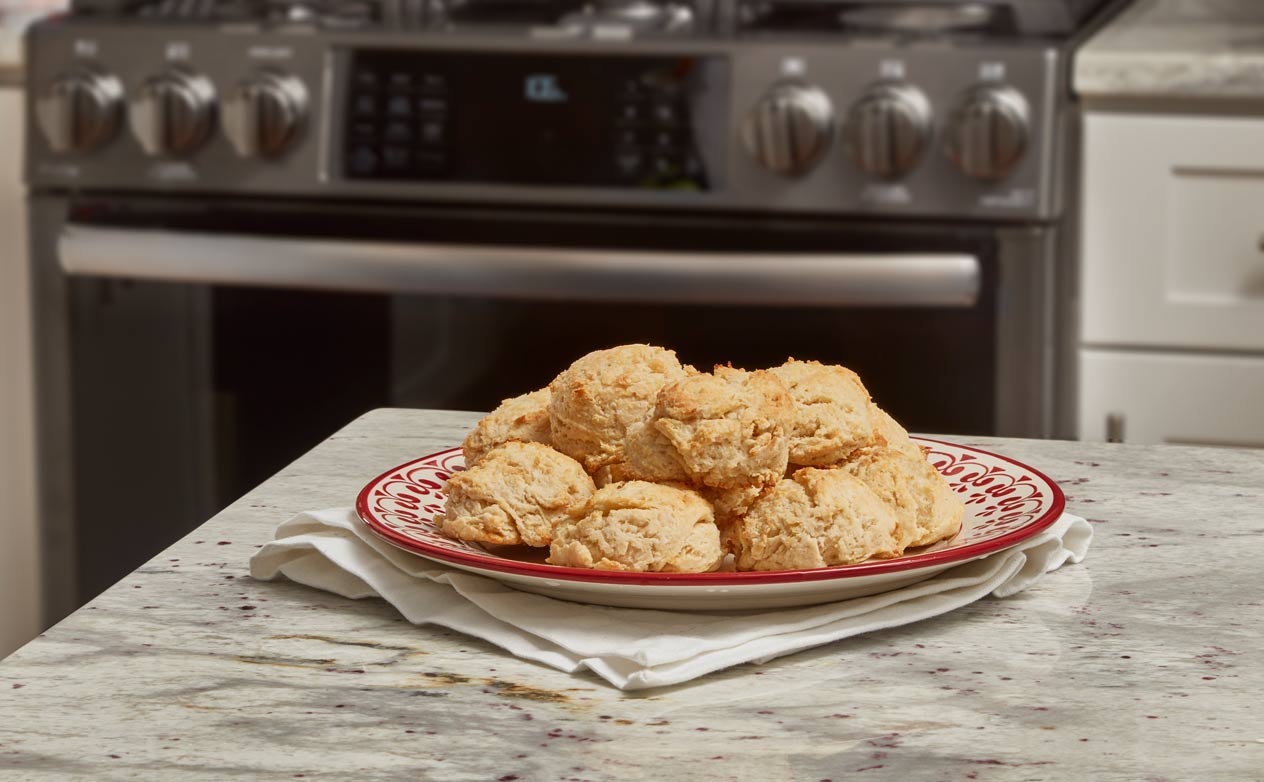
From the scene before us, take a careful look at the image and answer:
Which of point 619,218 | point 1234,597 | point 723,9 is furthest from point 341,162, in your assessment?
point 1234,597

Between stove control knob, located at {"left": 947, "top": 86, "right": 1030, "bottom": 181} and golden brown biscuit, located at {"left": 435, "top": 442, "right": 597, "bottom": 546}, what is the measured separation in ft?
3.71

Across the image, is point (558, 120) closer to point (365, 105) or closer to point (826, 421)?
point (365, 105)

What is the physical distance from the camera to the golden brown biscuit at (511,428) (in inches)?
31.7

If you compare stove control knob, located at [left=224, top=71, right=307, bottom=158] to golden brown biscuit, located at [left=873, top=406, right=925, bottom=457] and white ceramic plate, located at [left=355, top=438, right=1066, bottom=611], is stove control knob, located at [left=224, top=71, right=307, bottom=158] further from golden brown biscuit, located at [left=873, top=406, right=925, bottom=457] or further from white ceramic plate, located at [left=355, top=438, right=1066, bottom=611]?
golden brown biscuit, located at [left=873, top=406, right=925, bottom=457]

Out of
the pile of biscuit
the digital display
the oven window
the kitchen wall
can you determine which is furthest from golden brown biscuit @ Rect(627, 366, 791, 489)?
the kitchen wall

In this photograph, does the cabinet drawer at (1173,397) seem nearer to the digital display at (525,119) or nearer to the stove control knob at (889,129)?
the stove control knob at (889,129)

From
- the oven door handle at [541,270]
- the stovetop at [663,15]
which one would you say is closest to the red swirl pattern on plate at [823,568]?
the oven door handle at [541,270]

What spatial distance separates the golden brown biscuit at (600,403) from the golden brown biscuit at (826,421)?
0.23 feet

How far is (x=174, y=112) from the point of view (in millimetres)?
1877

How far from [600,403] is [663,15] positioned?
1.36m

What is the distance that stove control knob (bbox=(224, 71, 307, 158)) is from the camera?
73.5 inches

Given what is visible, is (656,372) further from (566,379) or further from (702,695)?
(702,695)

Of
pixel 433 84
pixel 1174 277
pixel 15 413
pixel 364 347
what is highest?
pixel 433 84

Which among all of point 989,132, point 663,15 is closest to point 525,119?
point 663,15
